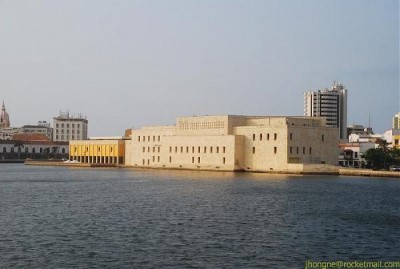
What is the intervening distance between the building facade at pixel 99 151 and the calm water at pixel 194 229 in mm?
69510

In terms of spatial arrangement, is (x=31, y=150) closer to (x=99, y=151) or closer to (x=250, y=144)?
(x=99, y=151)

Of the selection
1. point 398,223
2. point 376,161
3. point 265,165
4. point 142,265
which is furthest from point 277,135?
point 142,265

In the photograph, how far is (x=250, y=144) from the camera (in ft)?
296

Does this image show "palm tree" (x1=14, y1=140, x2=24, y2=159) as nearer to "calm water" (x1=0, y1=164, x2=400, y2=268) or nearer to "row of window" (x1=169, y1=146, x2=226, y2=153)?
"row of window" (x1=169, y1=146, x2=226, y2=153)

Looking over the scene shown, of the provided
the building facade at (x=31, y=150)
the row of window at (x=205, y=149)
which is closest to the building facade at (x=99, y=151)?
the row of window at (x=205, y=149)

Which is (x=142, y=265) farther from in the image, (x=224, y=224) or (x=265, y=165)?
(x=265, y=165)

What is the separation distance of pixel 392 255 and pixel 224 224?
996 cm

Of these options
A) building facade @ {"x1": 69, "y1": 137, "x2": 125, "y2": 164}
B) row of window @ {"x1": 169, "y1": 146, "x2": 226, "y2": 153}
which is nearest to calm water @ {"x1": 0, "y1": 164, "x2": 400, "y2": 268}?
row of window @ {"x1": 169, "y1": 146, "x2": 226, "y2": 153}

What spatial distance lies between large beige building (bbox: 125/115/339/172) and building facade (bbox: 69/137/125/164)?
646 inches

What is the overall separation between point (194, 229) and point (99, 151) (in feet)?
322

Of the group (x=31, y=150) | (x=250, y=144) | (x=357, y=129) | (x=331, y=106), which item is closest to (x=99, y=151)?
(x=250, y=144)

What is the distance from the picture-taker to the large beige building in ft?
281

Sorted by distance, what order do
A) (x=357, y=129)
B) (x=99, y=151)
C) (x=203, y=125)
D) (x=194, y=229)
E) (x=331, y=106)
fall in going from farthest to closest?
(x=357, y=129) → (x=331, y=106) → (x=99, y=151) → (x=203, y=125) → (x=194, y=229)

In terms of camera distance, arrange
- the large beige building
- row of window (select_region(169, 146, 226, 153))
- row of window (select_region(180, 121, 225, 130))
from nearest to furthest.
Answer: the large beige building → row of window (select_region(169, 146, 226, 153)) → row of window (select_region(180, 121, 225, 130))
